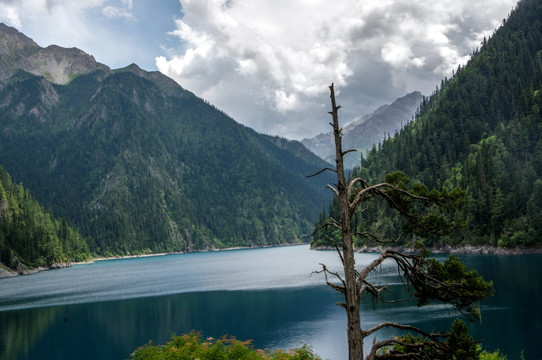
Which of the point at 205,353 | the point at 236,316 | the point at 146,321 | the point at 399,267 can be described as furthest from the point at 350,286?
the point at 146,321

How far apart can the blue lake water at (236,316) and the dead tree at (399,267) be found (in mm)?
25666

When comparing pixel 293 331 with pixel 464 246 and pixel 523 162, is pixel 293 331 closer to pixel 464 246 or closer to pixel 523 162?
pixel 464 246

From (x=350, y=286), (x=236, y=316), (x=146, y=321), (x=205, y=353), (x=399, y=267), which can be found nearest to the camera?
(x=350, y=286)

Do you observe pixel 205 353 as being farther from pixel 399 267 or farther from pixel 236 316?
pixel 236 316

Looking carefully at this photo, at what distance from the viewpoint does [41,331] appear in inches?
2781

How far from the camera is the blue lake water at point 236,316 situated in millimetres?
55500

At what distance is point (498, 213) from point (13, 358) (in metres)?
129

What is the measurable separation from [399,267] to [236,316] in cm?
6196

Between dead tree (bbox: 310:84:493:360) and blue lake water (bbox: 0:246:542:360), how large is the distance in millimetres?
25666

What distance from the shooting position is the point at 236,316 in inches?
2891

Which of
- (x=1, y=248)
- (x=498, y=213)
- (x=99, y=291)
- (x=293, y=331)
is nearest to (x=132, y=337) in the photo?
(x=293, y=331)

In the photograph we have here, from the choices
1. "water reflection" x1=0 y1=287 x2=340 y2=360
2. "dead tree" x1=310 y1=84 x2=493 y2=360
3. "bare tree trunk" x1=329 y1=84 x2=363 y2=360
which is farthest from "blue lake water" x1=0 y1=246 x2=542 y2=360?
"bare tree trunk" x1=329 y1=84 x2=363 y2=360

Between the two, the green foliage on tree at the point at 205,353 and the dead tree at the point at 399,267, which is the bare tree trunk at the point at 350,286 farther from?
the green foliage on tree at the point at 205,353

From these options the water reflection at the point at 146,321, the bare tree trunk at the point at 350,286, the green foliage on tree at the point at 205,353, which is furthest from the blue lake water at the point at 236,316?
the bare tree trunk at the point at 350,286
